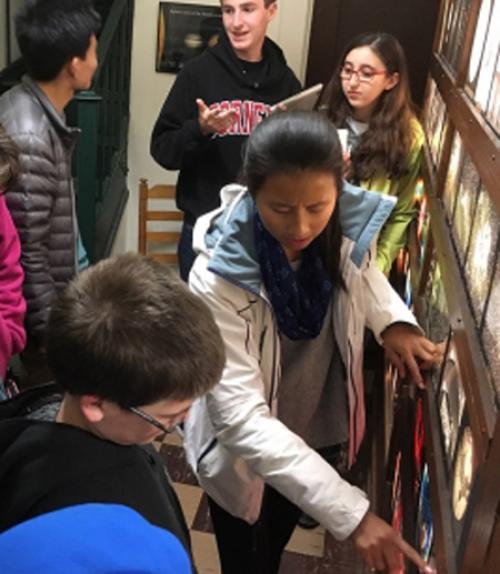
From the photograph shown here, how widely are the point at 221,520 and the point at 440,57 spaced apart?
198 centimetres

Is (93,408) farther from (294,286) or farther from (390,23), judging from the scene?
(390,23)

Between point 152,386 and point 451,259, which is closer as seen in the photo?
point 152,386

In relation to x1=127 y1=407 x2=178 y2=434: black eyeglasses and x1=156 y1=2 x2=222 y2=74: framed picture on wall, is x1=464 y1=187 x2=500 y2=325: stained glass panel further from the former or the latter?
x1=156 y1=2 x2=222 y2=74: framed picture on wall

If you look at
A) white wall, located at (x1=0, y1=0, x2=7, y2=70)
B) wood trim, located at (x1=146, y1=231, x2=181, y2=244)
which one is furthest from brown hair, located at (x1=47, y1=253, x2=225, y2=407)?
wood trim, located at (x1=146, y1=231, x2=181, y2=244)

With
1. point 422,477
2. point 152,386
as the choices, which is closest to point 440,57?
point 422,477

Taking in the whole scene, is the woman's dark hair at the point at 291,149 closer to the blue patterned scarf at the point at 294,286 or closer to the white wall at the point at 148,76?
the blue patterned scarf at the point at 294,286

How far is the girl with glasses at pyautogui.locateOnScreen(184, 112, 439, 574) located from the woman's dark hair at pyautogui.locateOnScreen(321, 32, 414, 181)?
937 millimetres

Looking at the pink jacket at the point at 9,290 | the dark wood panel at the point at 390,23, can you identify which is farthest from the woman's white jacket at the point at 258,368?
the dark wood panel at the point at 390,23

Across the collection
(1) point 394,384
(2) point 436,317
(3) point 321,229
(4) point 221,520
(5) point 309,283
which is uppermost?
(3) point 321,229

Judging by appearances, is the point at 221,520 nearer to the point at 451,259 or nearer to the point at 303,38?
the point at 451,259

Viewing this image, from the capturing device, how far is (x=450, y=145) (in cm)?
204

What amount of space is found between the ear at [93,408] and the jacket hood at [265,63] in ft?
6.86

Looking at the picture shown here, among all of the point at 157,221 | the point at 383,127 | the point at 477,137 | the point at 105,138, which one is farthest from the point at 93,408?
the point at 157,221

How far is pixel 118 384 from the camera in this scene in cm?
97
